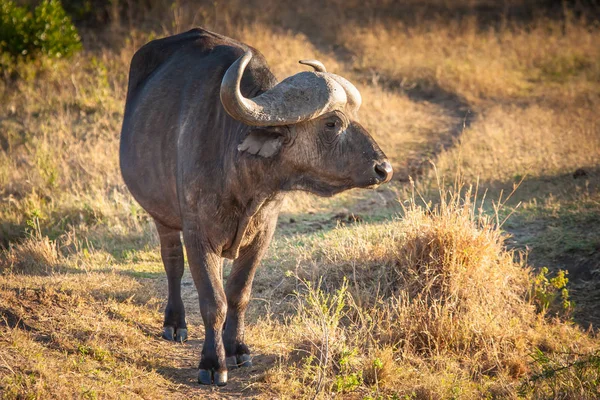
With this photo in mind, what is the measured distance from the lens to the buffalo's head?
4.46 metres

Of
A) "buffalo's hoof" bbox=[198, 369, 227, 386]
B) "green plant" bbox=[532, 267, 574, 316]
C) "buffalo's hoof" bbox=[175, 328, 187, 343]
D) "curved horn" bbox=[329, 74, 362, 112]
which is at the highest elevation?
"curved horn" bbox=[329, 74, 362, 112]

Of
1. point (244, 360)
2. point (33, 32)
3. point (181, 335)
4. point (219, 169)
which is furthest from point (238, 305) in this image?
point (33, 32)

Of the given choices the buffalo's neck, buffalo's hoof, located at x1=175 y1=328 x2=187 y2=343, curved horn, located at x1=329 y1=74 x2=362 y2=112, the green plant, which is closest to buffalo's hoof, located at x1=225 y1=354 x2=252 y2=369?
buffalo's hoof, located at x1=175 y1=328 x2=187 y2=343

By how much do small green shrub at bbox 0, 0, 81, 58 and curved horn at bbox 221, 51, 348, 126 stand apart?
10155 millimetres

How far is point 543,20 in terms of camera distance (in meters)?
18.4

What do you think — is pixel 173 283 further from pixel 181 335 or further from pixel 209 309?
pixel 209 309

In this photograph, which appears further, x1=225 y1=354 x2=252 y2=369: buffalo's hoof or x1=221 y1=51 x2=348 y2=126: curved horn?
x1=225 y1=354 x2=252 y2=369: buffalo's hoof

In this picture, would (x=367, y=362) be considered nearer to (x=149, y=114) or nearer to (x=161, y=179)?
(x=161, y=179)

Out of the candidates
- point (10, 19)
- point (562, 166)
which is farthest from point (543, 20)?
point (10, 19)

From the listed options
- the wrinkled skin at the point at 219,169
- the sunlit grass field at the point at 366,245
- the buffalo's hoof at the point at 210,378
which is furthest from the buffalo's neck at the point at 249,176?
the buffalo's hoof at the point at 210,378

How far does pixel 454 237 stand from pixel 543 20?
1397cm

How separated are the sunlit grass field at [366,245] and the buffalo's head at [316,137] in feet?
2.86

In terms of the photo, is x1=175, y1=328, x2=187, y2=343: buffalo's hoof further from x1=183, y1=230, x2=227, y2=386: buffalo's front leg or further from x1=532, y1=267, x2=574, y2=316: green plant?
x1=532, y1=267, x2=574, y2=316: green plant

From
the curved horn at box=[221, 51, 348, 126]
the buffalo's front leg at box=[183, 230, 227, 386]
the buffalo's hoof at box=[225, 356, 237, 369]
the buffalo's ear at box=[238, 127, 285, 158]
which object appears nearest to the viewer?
the curved horn at box=[221, 51, 348, 126]
